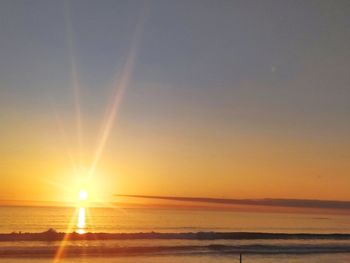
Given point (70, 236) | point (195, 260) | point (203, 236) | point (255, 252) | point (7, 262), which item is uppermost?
point (203, 236)

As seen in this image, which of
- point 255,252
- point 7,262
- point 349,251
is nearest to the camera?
point 7,262

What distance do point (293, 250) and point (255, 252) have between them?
446 centimetres

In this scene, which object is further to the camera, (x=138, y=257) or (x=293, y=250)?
(x=293, y=250)

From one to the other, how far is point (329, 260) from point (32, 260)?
67.9 ft

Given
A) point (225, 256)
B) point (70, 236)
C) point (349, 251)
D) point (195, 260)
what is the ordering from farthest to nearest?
point (70, 236) < point (349, 251) < point (225, 256) < point (195, 260)

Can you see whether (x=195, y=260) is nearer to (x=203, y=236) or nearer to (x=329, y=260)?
(x=329, y=260)

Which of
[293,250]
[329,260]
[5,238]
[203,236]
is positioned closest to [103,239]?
[5,238]

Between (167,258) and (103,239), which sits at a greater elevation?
(103,239)

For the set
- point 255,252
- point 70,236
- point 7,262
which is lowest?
point 7,262

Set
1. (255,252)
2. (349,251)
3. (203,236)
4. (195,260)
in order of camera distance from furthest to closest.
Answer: (203,236) → (349,251) → (255,252) → (195,260)

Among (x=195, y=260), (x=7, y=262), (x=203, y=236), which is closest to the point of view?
(x=7, y=262)

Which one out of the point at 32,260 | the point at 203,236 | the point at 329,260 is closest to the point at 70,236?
the point at 203,236

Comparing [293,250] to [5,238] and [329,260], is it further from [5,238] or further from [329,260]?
[5,238]

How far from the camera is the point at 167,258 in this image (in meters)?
34.1
